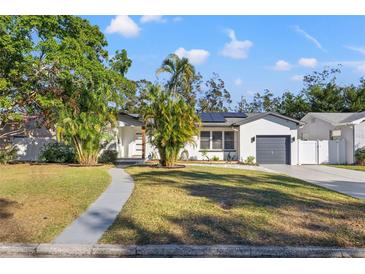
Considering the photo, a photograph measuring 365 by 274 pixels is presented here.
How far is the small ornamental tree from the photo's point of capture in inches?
632

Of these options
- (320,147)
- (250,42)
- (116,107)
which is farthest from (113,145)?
(320,147)

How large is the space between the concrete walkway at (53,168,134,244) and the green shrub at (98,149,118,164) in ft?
33.3

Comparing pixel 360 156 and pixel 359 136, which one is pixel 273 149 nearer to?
pixel 360 156

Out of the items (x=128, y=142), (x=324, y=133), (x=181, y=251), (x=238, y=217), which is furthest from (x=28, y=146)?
(x=324, y=133)

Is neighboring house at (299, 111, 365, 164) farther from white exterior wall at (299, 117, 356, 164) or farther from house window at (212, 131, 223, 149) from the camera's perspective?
house window at (212, 131, 223, 149)

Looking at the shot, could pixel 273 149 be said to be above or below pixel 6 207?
above

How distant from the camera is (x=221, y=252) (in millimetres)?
4824

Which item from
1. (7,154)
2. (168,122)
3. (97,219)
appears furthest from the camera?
(7,154)

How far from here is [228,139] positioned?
2356cm

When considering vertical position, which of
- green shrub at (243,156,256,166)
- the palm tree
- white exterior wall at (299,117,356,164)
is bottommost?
green shrub at (243,156,256,166)

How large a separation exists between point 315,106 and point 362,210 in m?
33.7

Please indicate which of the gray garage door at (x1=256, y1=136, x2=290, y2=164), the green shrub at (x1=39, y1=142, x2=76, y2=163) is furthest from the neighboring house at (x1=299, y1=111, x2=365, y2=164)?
the green shrub at (x1=39, y1=142, x2=76, y2=163)

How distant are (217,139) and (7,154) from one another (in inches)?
546

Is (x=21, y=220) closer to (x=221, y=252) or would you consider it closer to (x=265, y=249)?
(x=221, y=252)
